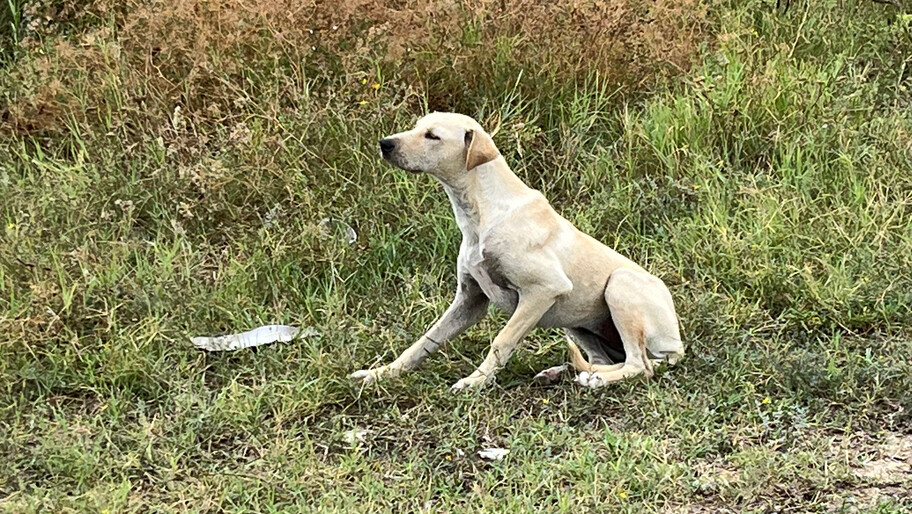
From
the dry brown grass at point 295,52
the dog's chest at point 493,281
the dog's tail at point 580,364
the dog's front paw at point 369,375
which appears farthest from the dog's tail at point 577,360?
the dry brown grass at point 295,52

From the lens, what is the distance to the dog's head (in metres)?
3.84

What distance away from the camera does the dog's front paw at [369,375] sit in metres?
4.12

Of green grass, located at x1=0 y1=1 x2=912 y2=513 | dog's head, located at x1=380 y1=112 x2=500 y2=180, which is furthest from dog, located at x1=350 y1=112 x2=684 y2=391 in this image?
green grass, located at x1=0 y1=1 x2=912 y2=513

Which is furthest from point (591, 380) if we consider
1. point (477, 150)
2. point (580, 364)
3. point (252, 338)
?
point (252, 338)

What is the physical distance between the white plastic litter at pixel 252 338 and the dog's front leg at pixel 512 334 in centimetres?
75

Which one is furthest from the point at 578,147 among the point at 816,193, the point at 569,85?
the point at 816,193

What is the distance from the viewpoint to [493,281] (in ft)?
13.3

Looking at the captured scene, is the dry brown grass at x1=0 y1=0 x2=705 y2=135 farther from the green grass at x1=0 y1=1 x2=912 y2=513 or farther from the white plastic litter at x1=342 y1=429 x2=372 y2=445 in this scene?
the white plastic litter at x1=342 y1=429 x2=372 y2=445

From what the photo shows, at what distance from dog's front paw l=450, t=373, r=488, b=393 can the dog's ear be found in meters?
0.76

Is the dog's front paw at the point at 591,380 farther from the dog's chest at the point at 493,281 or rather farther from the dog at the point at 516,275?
the dog's chest at the point at 493,281

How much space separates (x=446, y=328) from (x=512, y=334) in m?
0.32

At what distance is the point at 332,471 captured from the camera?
3.59 metres

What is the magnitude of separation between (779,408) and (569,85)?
7.91 ft

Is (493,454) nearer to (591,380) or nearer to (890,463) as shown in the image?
(591,380)
